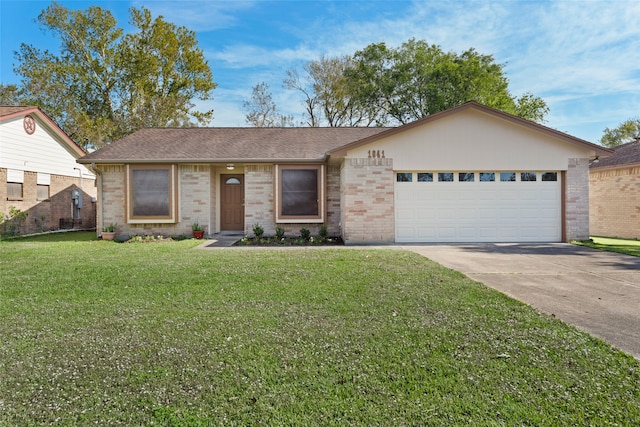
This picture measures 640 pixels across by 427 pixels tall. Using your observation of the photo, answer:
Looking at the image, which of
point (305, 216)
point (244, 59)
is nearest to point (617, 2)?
point (305, 216)

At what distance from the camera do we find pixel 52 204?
653 inches

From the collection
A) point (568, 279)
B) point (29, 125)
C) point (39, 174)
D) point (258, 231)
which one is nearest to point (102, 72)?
point (29, 125)

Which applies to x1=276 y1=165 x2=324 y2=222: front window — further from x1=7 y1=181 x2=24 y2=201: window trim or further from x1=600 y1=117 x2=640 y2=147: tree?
x1=600 y1=117 x2=640 y2=147: tree

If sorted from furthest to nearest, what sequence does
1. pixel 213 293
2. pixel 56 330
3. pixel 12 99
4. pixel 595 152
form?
pixel 12 99 → pixel 595 152 → pixel 213 293 → pixel 56 330

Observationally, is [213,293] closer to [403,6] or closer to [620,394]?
[620,394]

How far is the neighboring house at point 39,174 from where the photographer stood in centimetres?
1445

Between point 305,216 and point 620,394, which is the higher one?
point 305,216

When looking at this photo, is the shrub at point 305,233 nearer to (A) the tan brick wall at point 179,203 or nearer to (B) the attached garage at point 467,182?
(B) the attached garage at point 467,182

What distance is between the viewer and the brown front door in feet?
46.4

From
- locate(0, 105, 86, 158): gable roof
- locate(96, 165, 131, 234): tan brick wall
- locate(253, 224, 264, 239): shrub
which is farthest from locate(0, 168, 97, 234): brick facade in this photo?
locate(253, 224, 264, 239): shrub

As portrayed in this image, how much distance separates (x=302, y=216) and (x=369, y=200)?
2.64 metres

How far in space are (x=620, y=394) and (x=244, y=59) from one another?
2250cm

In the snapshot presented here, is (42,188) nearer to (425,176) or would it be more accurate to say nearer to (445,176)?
(425,176)

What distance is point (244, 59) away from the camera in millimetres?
21266
